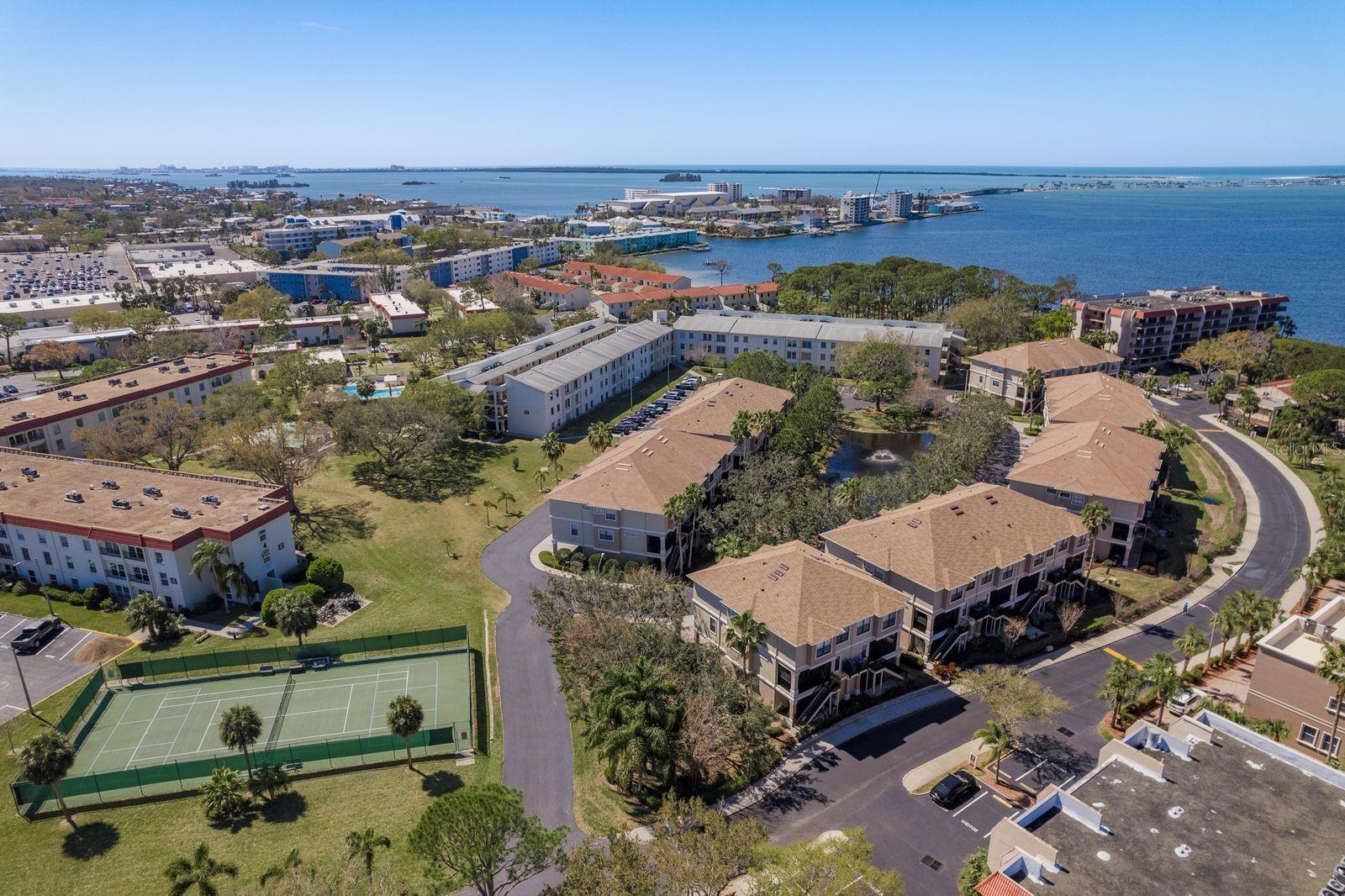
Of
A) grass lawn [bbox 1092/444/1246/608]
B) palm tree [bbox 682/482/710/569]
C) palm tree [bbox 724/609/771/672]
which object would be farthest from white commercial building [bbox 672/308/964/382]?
palm tree [bbox 724/609/771/672]

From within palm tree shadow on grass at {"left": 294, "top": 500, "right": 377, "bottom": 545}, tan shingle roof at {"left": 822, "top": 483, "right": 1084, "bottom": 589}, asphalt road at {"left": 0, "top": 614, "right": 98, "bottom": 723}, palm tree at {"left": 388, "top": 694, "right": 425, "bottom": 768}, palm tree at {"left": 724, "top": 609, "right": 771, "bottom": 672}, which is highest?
tan shingle roof at {"left": 822, "top": 483, "right": 1084, "bottom": 589}

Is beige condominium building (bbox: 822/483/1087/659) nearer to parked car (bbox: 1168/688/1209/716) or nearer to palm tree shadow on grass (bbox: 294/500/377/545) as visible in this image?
parked car (bbox: 1168/688/1209/716)

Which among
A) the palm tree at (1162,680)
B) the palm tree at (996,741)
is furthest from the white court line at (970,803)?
the palm tree at (1162,680)

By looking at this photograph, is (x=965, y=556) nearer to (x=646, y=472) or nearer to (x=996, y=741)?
(x=996, y=741)

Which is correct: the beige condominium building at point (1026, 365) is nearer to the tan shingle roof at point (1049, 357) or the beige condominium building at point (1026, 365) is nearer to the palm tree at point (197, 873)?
the tan shingle roof at point (1049, 357)

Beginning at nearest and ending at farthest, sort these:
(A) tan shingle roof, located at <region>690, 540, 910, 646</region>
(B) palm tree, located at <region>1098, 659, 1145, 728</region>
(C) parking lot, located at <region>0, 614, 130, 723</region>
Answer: (B) palm tree, located at <region>1098, 659, 1145, 728</region>, (A) tan shingle roof, located at <region>690, 540, 910, 646</region>, (C) parking lot, located at <region>0, 614, 130, 723</region>

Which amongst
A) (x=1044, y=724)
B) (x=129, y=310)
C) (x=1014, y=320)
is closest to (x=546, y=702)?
(x=1044, y=724)

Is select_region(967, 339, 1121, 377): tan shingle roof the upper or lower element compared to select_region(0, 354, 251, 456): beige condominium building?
upper
